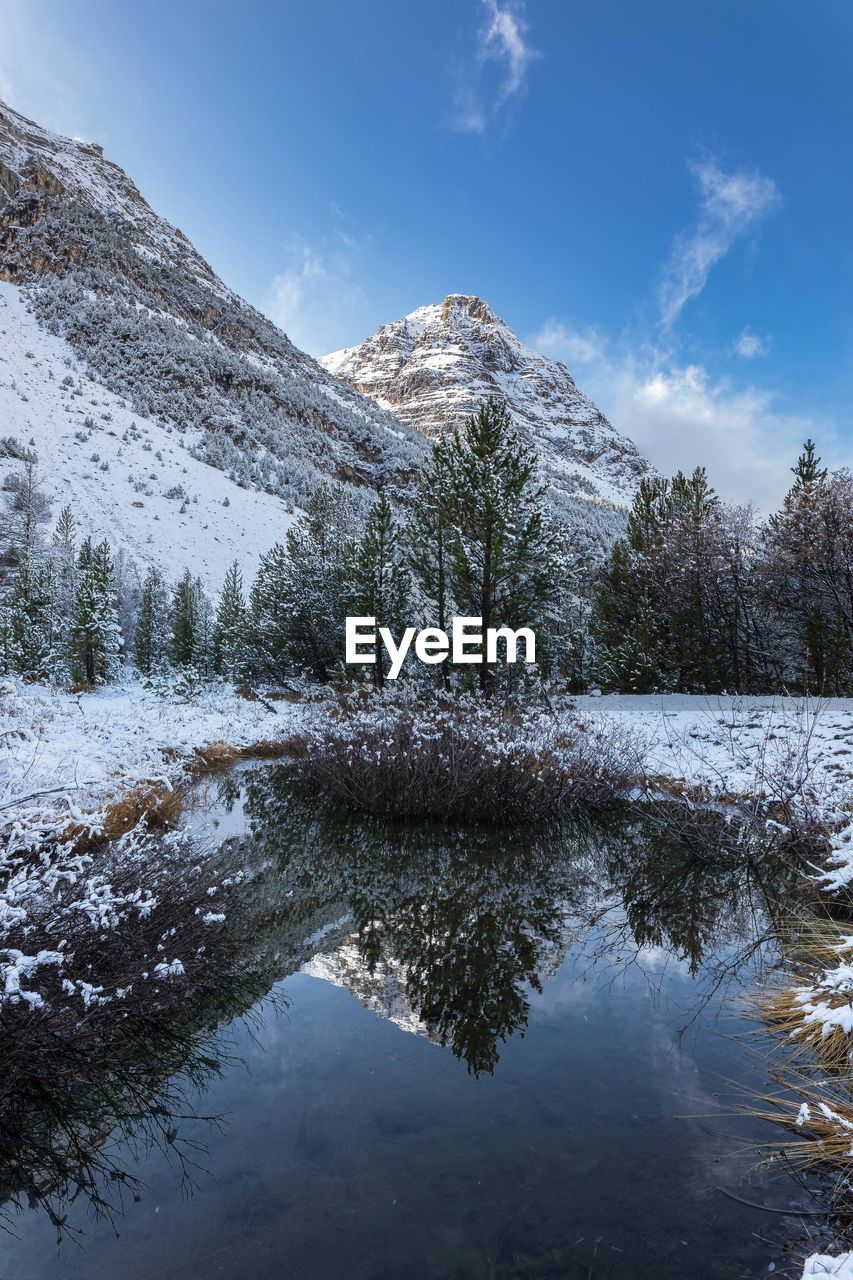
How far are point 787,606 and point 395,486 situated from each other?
5440 centimetres

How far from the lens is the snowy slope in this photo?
41.8 meters

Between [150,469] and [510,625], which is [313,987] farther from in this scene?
[150,469]

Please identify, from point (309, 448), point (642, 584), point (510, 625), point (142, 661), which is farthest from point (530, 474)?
point (309, 448)

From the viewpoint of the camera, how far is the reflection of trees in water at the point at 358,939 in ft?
12.2

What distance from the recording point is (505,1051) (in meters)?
4.53

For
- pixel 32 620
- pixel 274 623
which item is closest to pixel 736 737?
pixel 274 623

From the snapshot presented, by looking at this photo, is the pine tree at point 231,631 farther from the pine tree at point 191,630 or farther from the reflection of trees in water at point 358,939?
the reflection of trees in water at point 358,939

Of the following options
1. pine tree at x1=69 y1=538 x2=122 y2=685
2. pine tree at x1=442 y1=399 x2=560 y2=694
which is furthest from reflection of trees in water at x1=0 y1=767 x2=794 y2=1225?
pine tree at x1=69 y1=538 x2=122 y2=685

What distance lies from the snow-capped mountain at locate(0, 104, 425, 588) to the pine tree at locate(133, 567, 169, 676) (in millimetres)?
2431

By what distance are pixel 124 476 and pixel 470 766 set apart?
4279 centimetres

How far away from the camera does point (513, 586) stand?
66.0 feet

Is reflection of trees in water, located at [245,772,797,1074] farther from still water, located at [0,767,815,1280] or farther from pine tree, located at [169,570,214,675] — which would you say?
pine tree, located at [169,570,214,675]

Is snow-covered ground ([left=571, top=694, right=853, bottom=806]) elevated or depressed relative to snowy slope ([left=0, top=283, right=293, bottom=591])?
depressed

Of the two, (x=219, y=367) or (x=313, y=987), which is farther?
(x=219, y=367)
